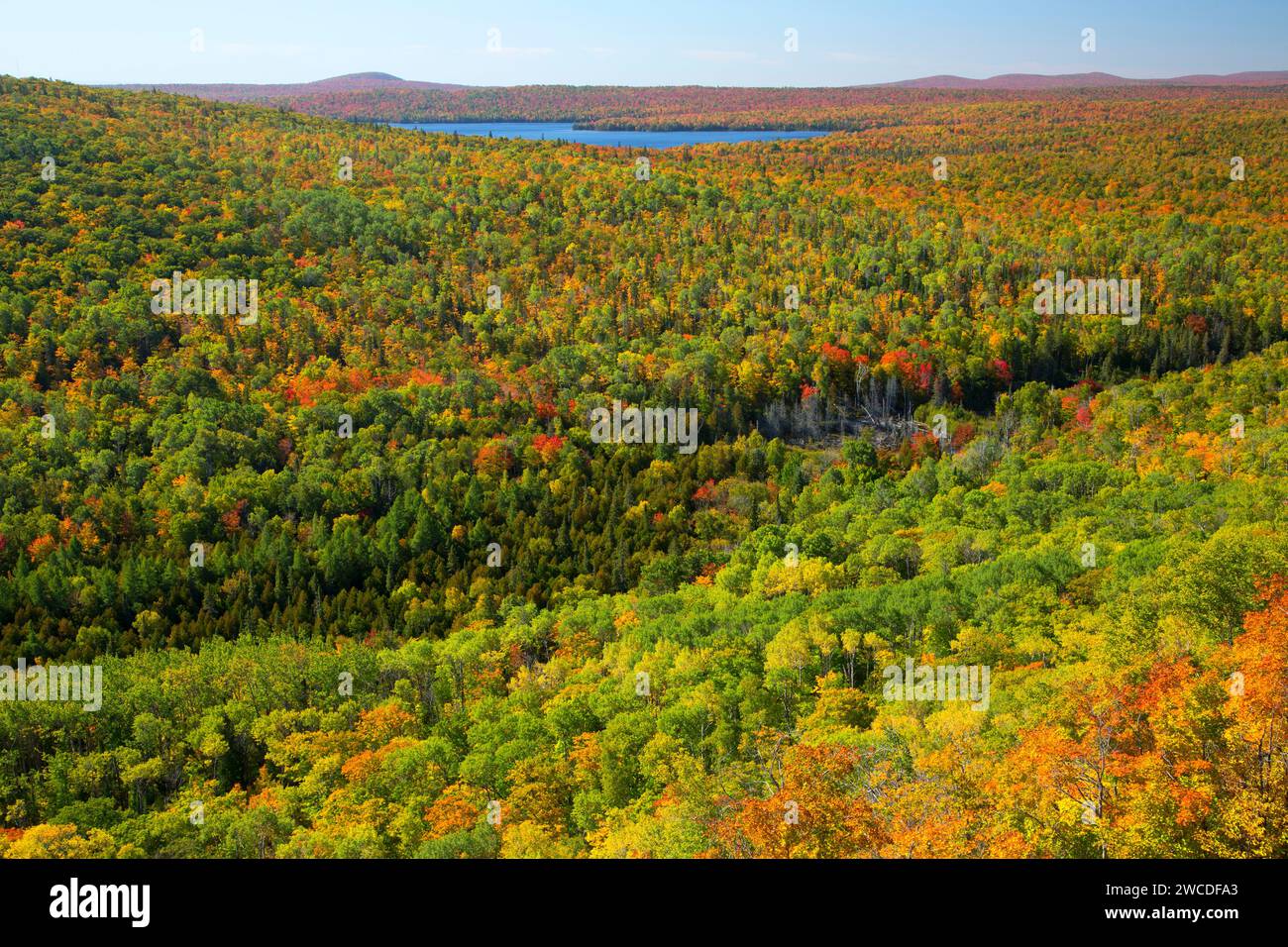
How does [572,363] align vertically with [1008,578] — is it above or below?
above

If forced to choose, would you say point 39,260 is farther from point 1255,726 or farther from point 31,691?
point 1255,726

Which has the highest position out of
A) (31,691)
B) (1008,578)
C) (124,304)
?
(124,304)

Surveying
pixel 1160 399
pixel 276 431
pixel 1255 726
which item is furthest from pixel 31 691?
pixel 1160 399

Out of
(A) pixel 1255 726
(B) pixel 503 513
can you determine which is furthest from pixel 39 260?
(A) pixel 1255 726

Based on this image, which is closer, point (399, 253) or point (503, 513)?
point (503, 513)

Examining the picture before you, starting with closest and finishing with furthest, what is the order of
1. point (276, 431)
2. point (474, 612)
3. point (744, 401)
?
point (474, 612) → point (276, 431) → point (744, 401)

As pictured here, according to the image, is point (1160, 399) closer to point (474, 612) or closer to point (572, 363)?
point (572, 363)
